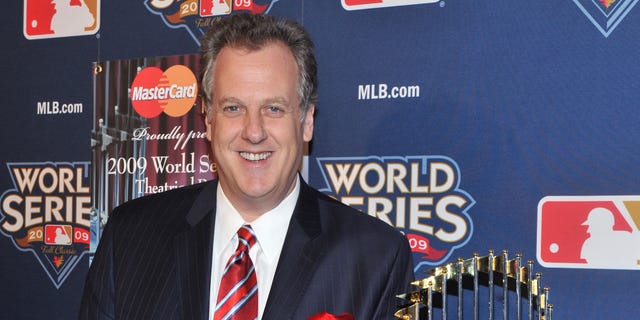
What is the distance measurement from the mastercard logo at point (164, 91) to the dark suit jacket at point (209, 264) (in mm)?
771

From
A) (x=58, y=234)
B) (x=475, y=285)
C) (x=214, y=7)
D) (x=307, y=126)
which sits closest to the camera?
(x=475, y=285)

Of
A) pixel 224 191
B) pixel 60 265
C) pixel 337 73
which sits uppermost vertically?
pixel 337 73

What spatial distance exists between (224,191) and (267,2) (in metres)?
0.88

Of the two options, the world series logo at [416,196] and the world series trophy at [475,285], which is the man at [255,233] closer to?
the world series trophy at [475,285]

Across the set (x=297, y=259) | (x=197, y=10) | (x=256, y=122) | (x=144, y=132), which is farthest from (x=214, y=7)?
(x=297, y=259)

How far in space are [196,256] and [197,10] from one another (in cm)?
111

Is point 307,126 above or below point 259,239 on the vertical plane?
above

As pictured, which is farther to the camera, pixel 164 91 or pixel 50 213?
pixel 50 213

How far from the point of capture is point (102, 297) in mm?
1569

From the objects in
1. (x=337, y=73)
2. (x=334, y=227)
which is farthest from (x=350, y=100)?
(x=334, y=227)

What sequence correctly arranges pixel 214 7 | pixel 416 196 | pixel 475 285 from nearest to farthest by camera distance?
1. pixel 475 285
2. pixel 416 196
3. pixel 214 7

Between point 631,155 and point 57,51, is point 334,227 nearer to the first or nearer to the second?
point 631,155

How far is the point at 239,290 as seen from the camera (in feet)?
4.80

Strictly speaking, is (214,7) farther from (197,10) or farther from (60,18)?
(60,18)
